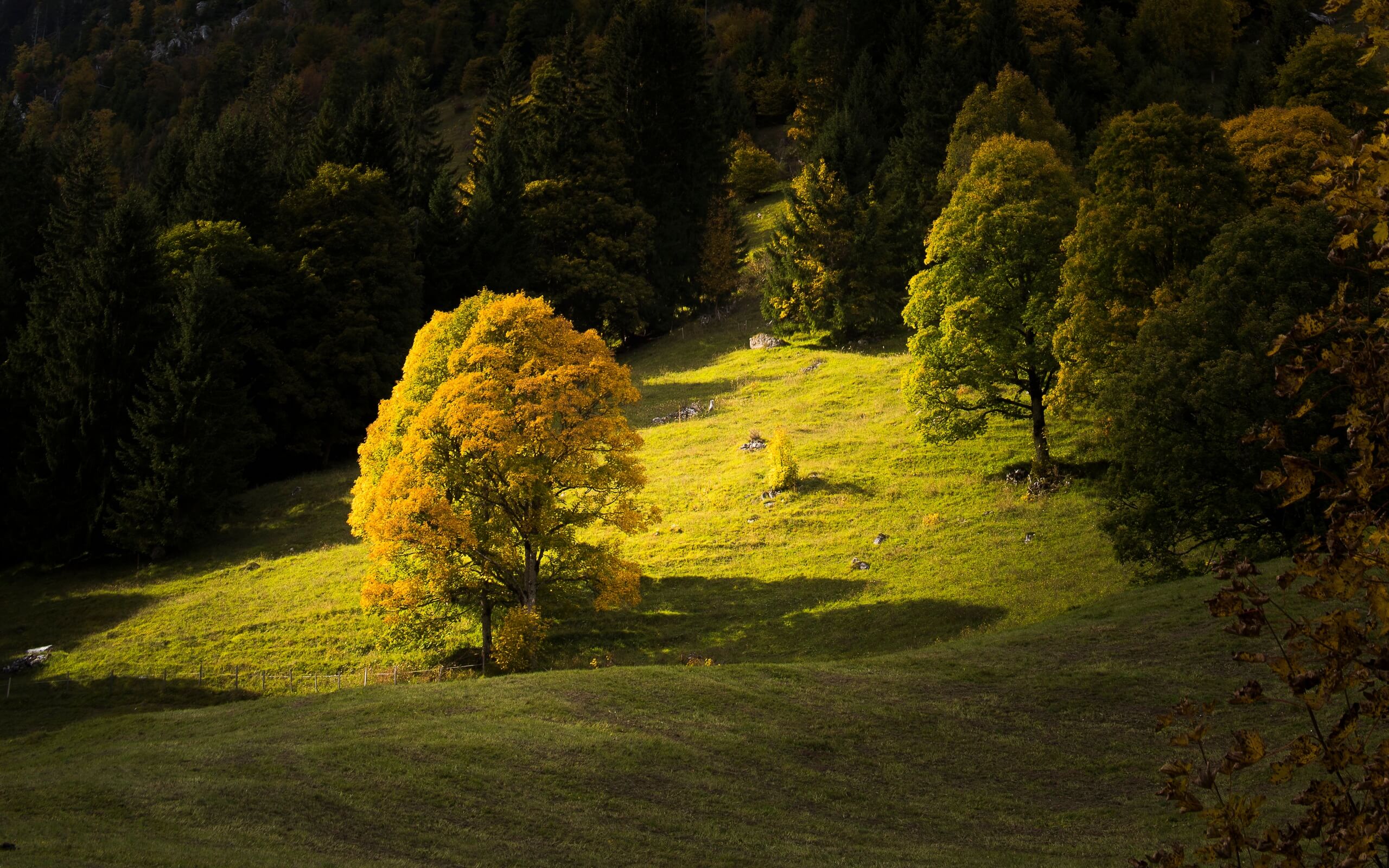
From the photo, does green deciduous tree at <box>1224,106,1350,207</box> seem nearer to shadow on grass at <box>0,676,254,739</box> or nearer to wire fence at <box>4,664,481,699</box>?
wire fence at <box>4,664,481,699</box>

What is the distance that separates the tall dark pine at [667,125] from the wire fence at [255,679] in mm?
53053

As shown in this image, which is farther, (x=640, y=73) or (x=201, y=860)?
(x=640, y=73)

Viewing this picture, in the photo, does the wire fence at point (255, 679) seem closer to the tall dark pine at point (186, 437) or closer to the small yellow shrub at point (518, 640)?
the small yellow shrub at point (518, 640)

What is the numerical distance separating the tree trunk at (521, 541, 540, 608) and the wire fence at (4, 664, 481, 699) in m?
2.84

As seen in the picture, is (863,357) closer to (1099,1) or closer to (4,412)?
(4,412)

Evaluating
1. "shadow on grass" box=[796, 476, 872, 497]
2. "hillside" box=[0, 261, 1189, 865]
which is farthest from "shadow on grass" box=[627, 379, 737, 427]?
"shadow on grass" box=[796, 476, 872, 497]

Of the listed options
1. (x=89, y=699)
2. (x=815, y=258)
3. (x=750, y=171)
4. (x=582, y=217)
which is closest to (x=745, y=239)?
(x=582, y=217)

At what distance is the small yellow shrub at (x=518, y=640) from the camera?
32906 millimetres

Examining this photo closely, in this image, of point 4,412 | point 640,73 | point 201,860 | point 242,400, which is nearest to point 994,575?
point 201,860

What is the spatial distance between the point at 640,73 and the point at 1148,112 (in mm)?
60762

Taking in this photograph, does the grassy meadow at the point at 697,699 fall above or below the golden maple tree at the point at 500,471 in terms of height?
below

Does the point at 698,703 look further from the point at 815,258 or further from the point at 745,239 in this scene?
the point at 745,239

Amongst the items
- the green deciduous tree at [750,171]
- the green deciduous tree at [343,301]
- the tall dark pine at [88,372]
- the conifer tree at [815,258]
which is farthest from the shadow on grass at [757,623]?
the green deciduous tree at [750,171]

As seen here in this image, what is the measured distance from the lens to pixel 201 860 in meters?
14.3
